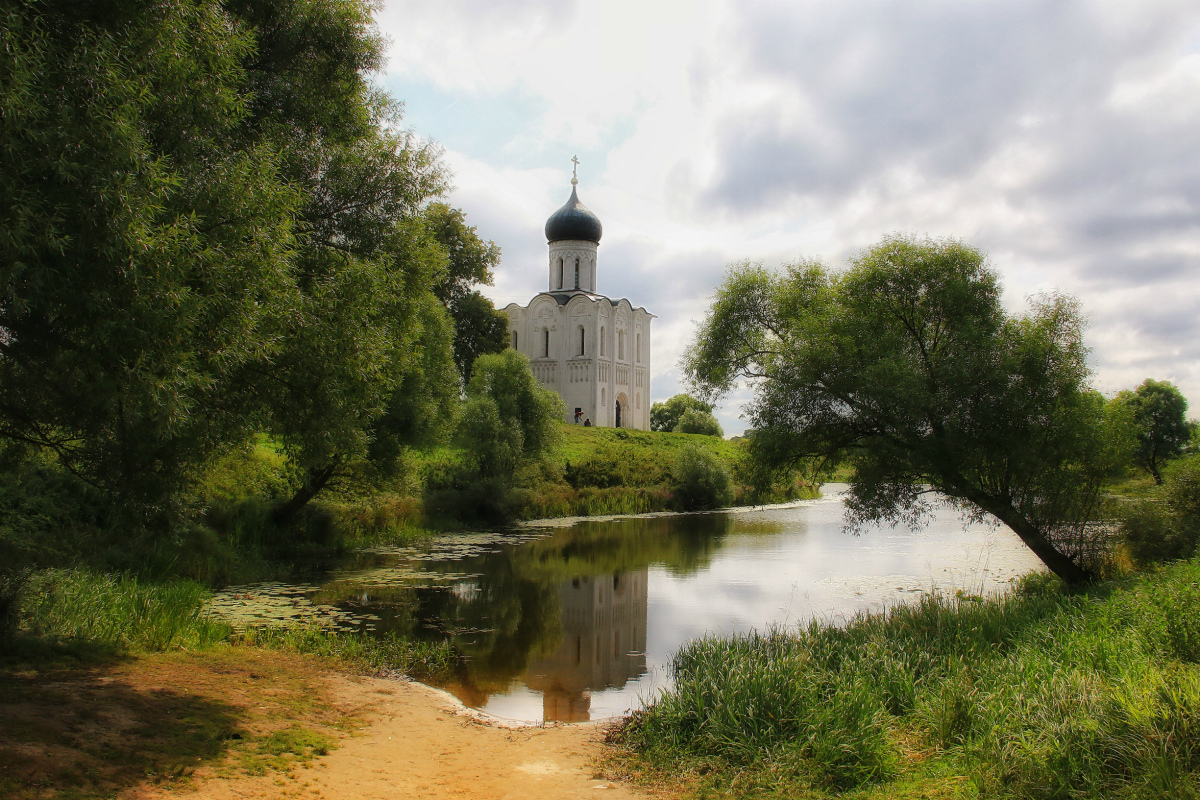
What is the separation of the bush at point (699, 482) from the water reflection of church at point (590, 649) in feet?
58.0

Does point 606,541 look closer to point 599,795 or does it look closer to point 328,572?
point 328,572

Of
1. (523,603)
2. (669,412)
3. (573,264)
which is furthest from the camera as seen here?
(669,412)

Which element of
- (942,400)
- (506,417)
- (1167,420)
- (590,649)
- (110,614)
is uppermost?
(1167,420)

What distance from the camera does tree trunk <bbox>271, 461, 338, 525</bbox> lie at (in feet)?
52.9

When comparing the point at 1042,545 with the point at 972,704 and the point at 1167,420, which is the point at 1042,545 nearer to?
the point at 972,704

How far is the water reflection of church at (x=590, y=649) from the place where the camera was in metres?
8.17

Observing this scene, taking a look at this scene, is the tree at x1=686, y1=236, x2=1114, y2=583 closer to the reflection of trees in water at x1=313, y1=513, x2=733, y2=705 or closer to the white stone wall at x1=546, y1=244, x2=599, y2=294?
the reflection of trees in water at x1=313, y1=513, x2=733, y2=705

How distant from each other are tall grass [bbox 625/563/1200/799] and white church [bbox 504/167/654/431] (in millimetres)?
42020

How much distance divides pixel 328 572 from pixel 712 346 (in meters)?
8.64

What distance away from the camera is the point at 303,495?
1641 cm

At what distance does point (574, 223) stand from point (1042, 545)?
141 feet

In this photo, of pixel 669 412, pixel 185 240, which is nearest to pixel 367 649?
pixel 185 240

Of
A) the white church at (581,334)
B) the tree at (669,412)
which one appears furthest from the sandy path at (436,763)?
the tree at (669,412)

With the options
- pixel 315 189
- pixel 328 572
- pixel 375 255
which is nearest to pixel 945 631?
pixel 375 255
